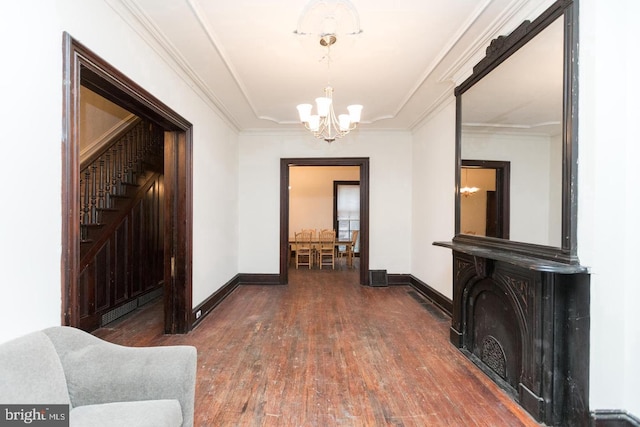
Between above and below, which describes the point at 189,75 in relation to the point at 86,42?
above

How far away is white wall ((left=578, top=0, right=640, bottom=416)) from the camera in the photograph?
1.73 metres

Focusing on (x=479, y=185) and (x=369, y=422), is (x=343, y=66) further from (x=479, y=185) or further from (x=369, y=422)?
(x=369, y=422)

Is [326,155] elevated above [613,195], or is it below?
above

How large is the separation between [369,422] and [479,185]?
7.29ft

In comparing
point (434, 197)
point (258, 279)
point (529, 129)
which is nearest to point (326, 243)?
point (258, 279)

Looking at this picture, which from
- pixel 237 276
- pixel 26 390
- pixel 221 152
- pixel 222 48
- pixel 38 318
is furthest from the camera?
pixel 237 276

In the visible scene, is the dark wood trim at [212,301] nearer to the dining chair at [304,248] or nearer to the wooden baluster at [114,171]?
the wooden baluster at [114,171]

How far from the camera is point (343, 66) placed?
3254 mm

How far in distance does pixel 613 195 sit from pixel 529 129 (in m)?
0.75

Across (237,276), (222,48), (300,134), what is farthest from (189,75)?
(237,276)

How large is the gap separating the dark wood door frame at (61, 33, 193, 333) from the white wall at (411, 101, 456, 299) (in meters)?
3.17

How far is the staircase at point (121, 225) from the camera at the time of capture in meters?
3.51

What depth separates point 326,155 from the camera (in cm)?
566

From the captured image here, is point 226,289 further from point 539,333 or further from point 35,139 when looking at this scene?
point 539,333
